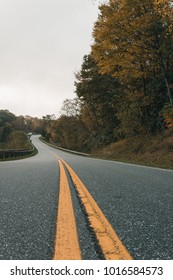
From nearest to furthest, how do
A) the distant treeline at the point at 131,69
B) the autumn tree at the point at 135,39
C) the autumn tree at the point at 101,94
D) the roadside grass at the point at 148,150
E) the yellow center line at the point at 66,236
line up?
the yellow center line at the point at 66,236 < the roadside grass at the point at 148,150 < the autumn tree at the point at 135,39 < the distant treeline at the point at 131,69 < the autumn tree at the point at 101,94

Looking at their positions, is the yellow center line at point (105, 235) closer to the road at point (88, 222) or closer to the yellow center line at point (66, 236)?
the road at point (88, 222)

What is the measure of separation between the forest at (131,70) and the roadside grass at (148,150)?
0.69 m

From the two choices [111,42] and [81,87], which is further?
[81,87]

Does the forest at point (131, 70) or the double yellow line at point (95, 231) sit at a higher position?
the forest at point (131, 70)

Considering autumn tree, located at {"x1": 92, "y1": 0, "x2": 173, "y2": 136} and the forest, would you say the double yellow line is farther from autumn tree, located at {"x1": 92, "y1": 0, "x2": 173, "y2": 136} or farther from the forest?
autumn tree, located at {"x1": 92, "y1": 0, "x2": 173, "y2": 136}

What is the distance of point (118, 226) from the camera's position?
279cm

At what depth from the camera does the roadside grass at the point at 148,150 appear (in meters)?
16.1

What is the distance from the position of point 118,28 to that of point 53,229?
16.6m

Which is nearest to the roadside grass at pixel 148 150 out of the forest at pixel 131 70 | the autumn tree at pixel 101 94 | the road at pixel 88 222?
the forest at pixel 131 70

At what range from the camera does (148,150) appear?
777 inches

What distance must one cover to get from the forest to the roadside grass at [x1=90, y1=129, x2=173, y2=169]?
693 mm

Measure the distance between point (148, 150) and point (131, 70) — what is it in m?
5.81
